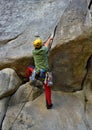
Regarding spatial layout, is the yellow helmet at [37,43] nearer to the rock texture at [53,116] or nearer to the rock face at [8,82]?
the rock face at [8,82]

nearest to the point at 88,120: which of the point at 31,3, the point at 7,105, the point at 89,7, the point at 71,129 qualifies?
the point at 71,129

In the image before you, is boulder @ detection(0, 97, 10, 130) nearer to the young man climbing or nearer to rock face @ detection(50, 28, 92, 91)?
the young man climbing

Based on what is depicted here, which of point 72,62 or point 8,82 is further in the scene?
point 72,62

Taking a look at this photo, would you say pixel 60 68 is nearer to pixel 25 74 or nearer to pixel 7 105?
pixel 25 74

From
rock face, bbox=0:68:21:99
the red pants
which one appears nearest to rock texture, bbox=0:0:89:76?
rock face, bbox=0:68:21:99

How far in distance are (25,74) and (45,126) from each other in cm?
194

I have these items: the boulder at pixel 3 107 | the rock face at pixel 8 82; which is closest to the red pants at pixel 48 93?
the rock face at pixel 8 82

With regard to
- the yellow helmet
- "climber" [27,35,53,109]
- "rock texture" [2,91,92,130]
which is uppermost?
the yellow helmet

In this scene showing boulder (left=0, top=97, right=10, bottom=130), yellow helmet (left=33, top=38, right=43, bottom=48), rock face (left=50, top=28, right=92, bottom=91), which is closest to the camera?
yellow helmet (left=33, top=38, right=43, bottom=48)

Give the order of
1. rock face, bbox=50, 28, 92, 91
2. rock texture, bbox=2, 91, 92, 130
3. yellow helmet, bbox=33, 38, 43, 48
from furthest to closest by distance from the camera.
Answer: rock face, bbox=50, 28, 92, 91 < yellow helmet, bbox=33, 38, 43, 48 < rock texture, bbox=2, 91, 92, 130

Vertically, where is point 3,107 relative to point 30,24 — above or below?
below

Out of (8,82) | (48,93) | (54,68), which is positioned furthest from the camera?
(54,68)

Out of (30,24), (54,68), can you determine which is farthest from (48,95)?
(30,24)

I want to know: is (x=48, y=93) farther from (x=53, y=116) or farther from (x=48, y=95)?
(x=53, y=116)
